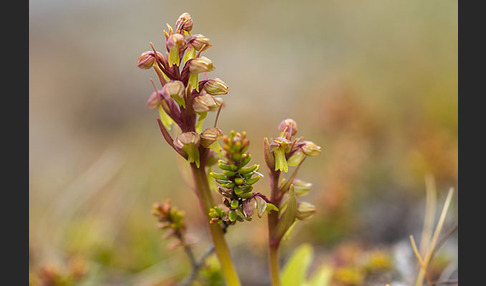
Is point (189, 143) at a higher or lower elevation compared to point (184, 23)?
lower

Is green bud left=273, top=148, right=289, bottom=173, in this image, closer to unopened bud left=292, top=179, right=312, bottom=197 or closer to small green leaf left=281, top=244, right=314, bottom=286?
unopened bud left=292, top=179, right=312, bottom=197

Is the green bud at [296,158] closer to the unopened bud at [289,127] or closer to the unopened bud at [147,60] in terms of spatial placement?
the unopened bud at [289,127]

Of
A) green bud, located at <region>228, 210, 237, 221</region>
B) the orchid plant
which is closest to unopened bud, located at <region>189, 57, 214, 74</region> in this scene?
the orchid plant

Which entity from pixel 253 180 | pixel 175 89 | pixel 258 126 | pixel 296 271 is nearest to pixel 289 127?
pixel 253 180

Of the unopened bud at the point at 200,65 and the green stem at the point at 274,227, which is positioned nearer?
the unopened bud at the point at 200,65

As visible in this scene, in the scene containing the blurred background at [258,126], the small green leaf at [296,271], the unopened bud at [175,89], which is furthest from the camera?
the blurred background at [258,126]

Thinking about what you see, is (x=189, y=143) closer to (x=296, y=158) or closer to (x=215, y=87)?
(x=215, y=87)

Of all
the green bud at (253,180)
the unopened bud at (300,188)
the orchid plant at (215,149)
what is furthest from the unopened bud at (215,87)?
the unopened bud at (300,188)
